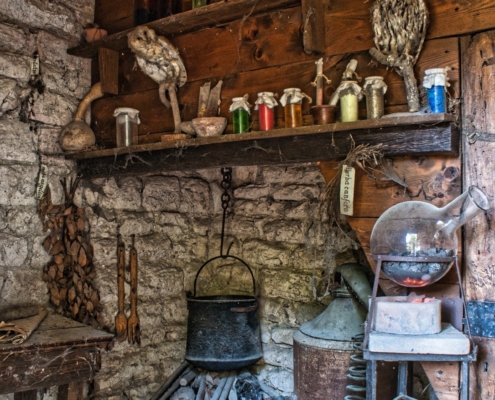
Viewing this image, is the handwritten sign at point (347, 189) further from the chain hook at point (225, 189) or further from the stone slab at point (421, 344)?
the chain hook at point (225, 189)

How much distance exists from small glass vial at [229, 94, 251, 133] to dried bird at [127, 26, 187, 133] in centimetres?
39

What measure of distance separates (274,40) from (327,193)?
2.35 feet

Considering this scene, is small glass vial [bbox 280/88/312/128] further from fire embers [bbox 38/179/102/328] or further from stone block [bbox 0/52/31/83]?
stone block [bbox 0/52/31/83]

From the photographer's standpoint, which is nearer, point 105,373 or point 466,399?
point 466,399

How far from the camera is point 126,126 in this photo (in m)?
3.08

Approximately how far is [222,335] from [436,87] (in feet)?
6.25

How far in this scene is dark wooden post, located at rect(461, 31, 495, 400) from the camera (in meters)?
2.12

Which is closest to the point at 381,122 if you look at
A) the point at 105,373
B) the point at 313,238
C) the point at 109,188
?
the point at 313,238

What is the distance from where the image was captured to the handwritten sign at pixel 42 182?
10.5ft

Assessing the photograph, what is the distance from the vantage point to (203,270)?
381 cm

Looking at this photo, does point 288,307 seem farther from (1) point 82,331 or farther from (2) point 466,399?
(2) point 466,399

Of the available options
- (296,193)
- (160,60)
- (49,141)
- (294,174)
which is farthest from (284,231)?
(49,141)

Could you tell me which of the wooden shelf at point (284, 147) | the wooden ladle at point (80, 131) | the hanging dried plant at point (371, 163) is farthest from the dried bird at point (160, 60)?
the hanging dried plant at point (371, 163)

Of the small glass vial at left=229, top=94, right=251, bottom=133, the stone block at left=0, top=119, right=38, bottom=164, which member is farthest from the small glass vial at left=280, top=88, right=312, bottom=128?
the stone block at left=0, top=119, right=38, bottom=164
